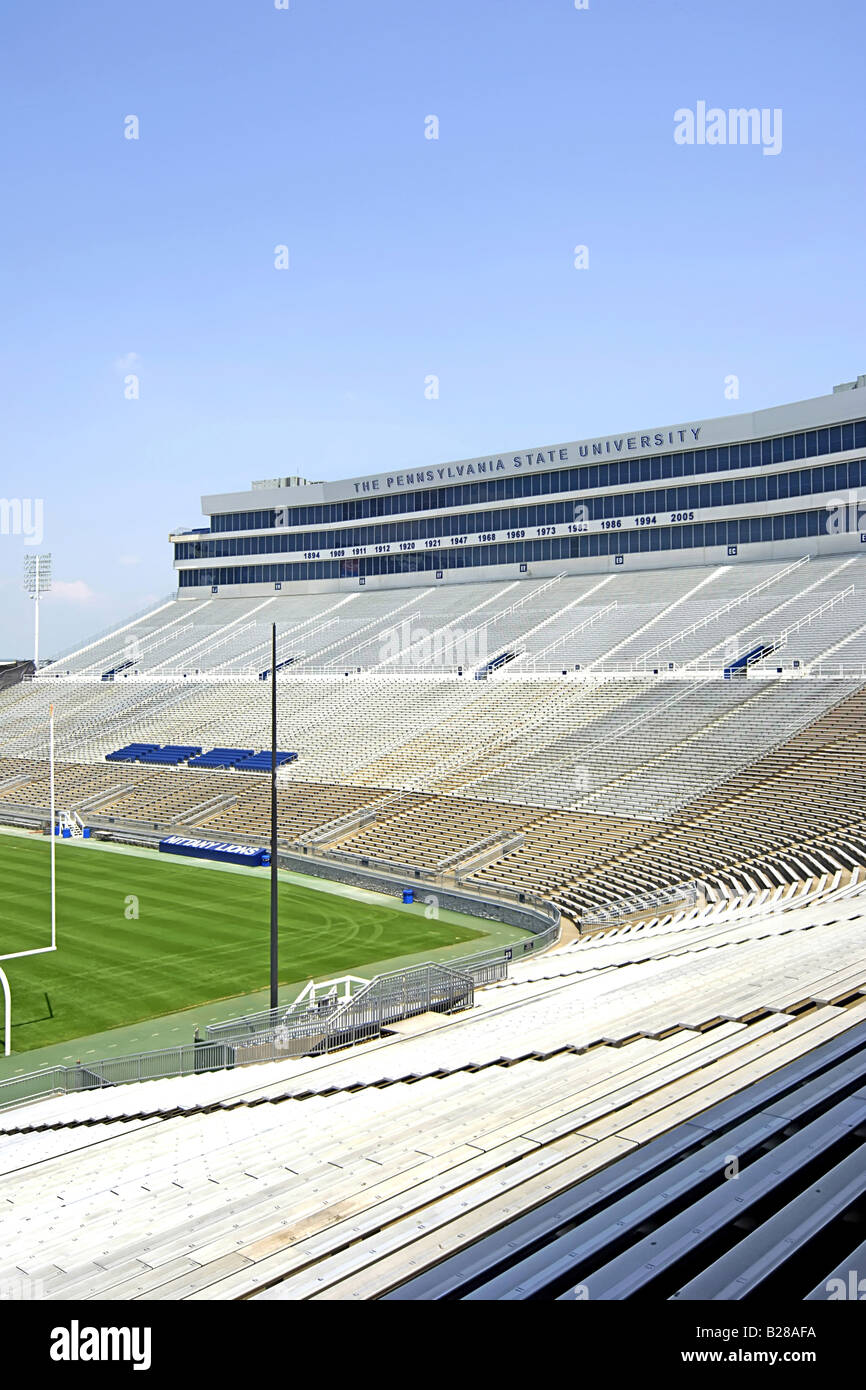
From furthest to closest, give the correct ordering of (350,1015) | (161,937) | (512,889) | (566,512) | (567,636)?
(566,512) → (567,636) → (512,889) → (161,937) → (350,1015)

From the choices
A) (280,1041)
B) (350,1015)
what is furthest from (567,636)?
(280,1041)

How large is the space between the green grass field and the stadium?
0.53 feet

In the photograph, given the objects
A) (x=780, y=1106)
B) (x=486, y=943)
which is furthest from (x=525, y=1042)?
(x=486, y=943)

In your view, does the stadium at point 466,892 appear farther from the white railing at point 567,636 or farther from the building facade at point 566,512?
the white railing at point 567,636

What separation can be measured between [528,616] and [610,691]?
13.3 metres

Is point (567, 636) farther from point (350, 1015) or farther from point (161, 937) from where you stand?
point (350, 1015)

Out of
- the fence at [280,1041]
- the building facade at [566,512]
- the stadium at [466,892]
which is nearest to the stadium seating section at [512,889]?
the stadium at [466,892]

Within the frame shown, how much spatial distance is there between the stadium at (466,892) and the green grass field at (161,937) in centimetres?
16

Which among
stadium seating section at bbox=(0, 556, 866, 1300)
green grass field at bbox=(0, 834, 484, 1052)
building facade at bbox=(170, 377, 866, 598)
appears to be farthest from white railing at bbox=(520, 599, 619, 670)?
green grass field at bbox=(0, 834, 484, 1052)

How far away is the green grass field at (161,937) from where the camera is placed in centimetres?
2128

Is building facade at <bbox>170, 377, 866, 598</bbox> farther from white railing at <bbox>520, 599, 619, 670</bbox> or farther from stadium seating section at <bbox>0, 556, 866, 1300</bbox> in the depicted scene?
white railing at <bbox>520, 599, 619, 670</bbox>

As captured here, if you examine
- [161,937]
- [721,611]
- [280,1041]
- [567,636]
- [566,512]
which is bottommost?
[161,937]

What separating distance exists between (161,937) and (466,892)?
9493 millimetres

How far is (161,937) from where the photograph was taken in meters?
26.9
